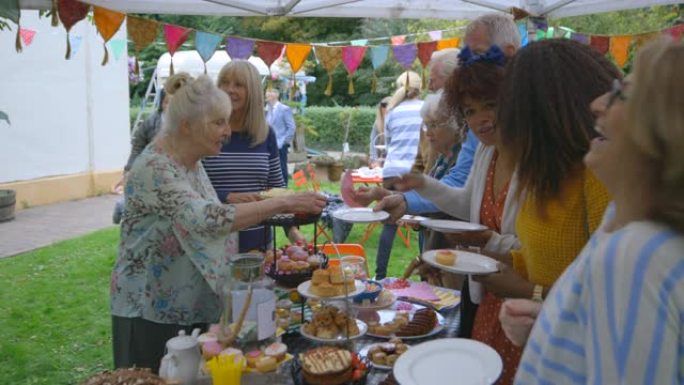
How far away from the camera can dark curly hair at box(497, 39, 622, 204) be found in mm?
1333

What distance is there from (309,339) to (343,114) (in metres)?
16.7

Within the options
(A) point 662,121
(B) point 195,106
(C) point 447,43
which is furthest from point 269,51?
(A) point 662,121

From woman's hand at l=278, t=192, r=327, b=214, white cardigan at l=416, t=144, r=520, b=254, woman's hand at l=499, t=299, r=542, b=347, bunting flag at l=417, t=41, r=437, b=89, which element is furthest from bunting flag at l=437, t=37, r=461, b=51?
woman's hand at l=499, t=299, r=542, b=347

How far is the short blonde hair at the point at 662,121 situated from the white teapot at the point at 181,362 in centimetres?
119

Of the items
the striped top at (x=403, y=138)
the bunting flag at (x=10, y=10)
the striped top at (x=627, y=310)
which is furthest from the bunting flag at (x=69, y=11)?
the striped top at (x=627, y=310)

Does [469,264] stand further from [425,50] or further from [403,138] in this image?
[425,50]

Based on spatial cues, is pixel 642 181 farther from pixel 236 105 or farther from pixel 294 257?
pixel 236 105

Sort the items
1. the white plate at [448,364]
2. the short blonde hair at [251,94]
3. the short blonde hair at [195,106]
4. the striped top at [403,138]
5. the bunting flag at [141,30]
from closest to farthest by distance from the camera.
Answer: the white plate at [448,364], the short blonde hair at [195,106], the short blonde hair at [251,94], the bunting flag at [141,30], the striped top at [403,138]

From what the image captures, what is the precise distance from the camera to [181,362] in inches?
59.7

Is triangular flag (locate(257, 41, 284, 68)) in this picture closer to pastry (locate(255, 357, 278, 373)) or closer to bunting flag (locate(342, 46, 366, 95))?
bunting flag (locate(342, 46, 366, 95))

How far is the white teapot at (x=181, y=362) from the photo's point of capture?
59.6 inches

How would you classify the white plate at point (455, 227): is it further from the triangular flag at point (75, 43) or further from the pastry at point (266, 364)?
the triangular flag at point (75, 43)

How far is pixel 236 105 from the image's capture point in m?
3.05

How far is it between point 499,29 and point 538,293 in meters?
1.61
